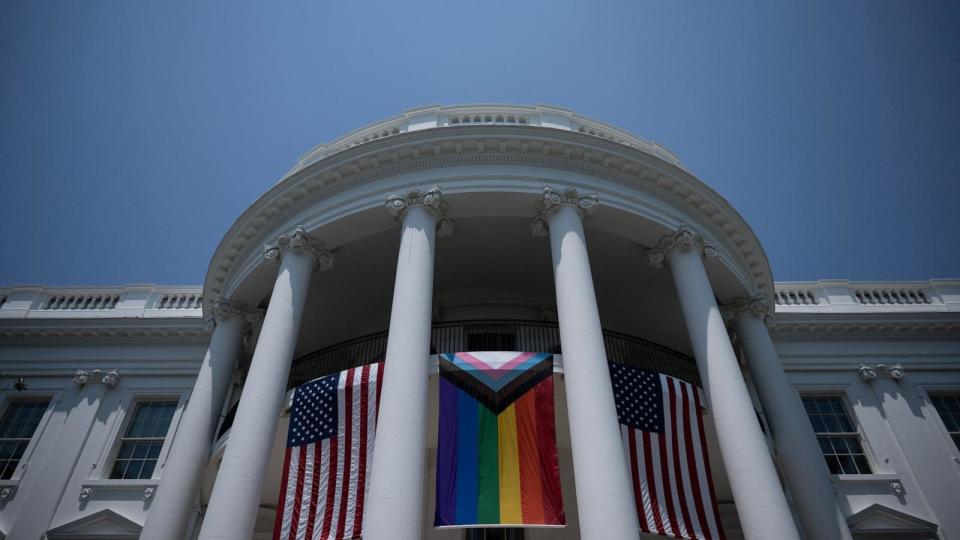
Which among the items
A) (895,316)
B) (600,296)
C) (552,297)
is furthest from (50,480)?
(895,316)

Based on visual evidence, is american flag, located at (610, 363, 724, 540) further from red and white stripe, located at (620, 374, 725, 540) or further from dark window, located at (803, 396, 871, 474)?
dark window, located at (803, 396, 871, 474)

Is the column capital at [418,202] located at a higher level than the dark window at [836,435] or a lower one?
higher

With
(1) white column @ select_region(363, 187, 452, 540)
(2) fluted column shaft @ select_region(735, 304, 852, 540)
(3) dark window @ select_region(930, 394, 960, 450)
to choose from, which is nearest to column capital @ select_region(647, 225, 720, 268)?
(2) fluted column shaft @ select_region(735, 304, 852, 540)

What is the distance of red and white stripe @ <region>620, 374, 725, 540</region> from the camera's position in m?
11.1

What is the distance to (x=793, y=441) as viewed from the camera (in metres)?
13.8

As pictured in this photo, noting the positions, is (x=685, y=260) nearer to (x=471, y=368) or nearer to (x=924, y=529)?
(x=471, y=368)

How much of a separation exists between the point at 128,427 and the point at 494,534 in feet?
40.2

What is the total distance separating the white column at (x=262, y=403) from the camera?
10.1 metres

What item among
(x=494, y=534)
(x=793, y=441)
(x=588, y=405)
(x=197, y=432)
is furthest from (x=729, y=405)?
(x=197, y=432)

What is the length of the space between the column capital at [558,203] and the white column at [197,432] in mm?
8337

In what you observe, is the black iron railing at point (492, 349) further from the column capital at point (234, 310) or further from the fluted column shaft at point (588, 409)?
the fluted column shaft at point (588, 409)

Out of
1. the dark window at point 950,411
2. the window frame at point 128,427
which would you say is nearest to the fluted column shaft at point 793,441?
the dark window at point 950,411

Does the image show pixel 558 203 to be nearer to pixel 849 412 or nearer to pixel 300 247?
pixel 300 247

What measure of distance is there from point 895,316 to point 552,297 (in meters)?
11.7
